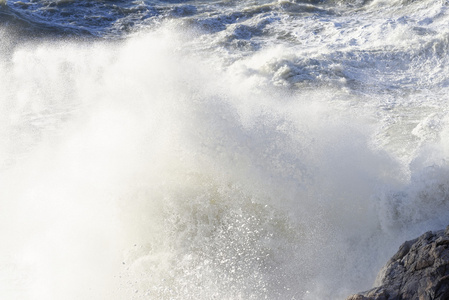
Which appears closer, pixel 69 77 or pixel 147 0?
pixel 69 77

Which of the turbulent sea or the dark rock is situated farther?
the turbulent sea

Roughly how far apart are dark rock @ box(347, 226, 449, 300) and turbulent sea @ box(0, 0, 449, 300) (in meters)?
0.96

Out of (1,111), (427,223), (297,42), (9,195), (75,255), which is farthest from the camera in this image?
(297,42)

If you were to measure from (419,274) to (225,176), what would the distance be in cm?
351

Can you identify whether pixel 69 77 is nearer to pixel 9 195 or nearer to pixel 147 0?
pixel 9 195

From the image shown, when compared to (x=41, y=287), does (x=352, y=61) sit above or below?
above

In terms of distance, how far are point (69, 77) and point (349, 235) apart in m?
9.61

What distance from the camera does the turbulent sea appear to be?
6.16 m

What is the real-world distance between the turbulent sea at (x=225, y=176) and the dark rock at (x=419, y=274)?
3.14 feet

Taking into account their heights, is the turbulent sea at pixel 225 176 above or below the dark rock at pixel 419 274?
below

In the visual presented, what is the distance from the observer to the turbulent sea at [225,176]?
6164 millimetres

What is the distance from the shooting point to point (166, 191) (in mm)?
7289

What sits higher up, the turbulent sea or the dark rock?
the dark rock

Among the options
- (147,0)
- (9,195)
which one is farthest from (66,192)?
(147,0)
